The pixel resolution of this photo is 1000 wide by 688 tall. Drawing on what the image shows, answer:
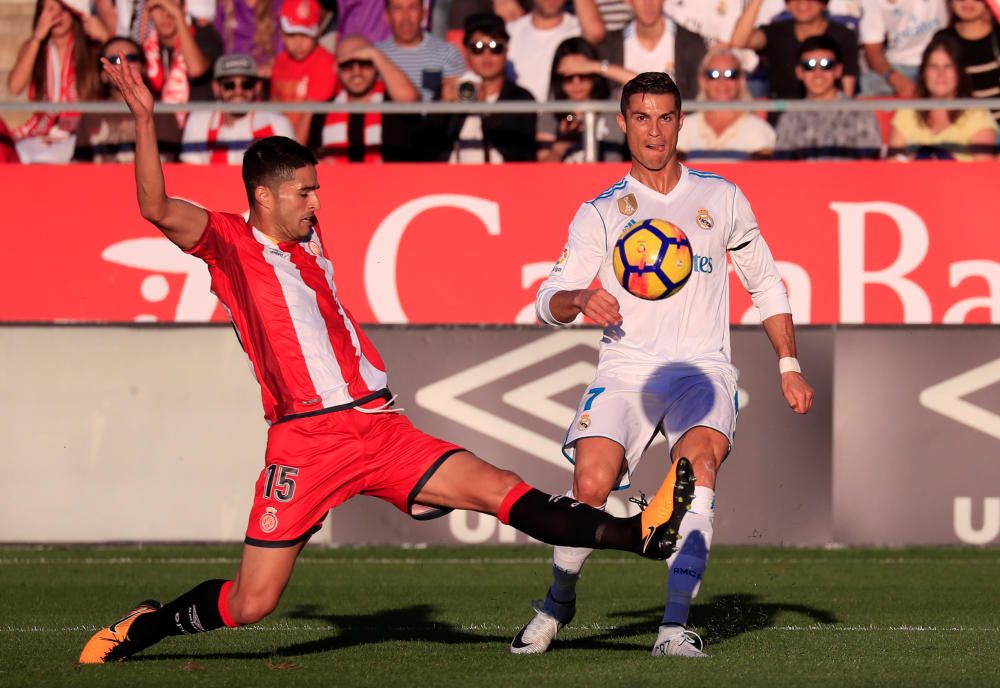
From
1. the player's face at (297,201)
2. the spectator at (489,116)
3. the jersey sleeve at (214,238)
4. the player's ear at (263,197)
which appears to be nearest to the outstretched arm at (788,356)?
the player's face at (297,201)

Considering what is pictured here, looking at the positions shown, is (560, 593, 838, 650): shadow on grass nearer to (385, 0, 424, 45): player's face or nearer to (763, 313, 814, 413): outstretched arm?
(763, 313, 814, 413): outstretched arm

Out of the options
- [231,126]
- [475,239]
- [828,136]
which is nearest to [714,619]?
[475,239]

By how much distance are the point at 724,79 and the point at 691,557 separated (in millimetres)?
6389

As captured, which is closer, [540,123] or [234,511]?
[234,511]

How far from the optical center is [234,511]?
11.4 m

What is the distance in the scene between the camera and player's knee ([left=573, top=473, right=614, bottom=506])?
261 inches

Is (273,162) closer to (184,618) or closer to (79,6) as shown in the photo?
(184,618)

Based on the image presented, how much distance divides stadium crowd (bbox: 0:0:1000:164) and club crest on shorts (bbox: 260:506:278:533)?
19.9ft

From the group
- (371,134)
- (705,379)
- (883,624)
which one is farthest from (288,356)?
(371,134)

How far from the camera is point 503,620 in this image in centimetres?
826

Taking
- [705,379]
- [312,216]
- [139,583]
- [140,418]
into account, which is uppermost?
[312,216]

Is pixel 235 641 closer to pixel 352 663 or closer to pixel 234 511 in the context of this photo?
pixel 352 663

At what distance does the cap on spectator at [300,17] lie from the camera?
513 inches

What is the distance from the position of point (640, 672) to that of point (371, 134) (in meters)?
6.96
